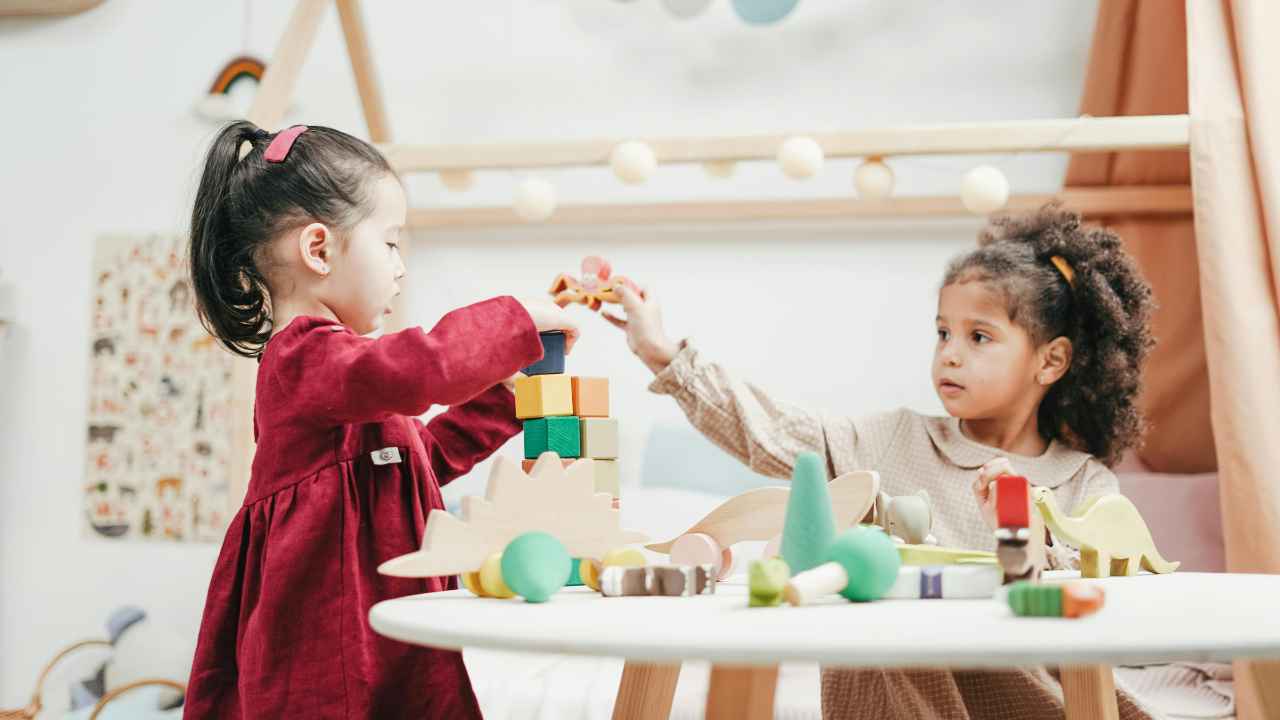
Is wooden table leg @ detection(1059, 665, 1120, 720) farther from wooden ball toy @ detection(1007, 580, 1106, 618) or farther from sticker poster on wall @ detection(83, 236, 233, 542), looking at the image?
sticker poster on wall @ detection(83, 236, 233, 542)

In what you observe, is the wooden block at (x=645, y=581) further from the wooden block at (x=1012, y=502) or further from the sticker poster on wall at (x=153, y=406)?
the sticker poster on wall at (x=153, y=406)

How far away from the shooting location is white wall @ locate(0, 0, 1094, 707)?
200cm

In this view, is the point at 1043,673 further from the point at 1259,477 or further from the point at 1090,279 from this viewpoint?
the point at 1090,279

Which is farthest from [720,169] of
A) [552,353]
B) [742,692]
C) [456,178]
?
[742,692]

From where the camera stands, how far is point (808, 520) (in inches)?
28.3

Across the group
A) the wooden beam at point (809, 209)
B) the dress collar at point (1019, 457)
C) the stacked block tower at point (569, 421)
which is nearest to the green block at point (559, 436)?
the stacked block tower at point (569, 421)

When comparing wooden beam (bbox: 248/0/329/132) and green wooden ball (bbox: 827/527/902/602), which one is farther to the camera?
wooden beam (bbox: 248/0/329/132)

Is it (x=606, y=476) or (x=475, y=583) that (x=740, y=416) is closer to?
(x=606, y=476)

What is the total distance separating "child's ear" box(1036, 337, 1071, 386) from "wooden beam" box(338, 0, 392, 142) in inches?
44.1

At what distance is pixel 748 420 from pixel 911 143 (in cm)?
47

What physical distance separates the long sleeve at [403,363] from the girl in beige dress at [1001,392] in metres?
0.48

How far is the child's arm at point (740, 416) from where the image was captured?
133 centimetres

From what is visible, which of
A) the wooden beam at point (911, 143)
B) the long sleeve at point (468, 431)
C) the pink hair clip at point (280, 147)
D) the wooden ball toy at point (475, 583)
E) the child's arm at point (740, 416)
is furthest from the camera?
the wooden beam at point (911, 143)

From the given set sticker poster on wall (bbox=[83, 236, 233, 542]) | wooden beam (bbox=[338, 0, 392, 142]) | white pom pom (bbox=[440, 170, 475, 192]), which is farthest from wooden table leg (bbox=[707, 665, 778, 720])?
sticker poster on wall (bbox=[83, 236, 233, 542])
